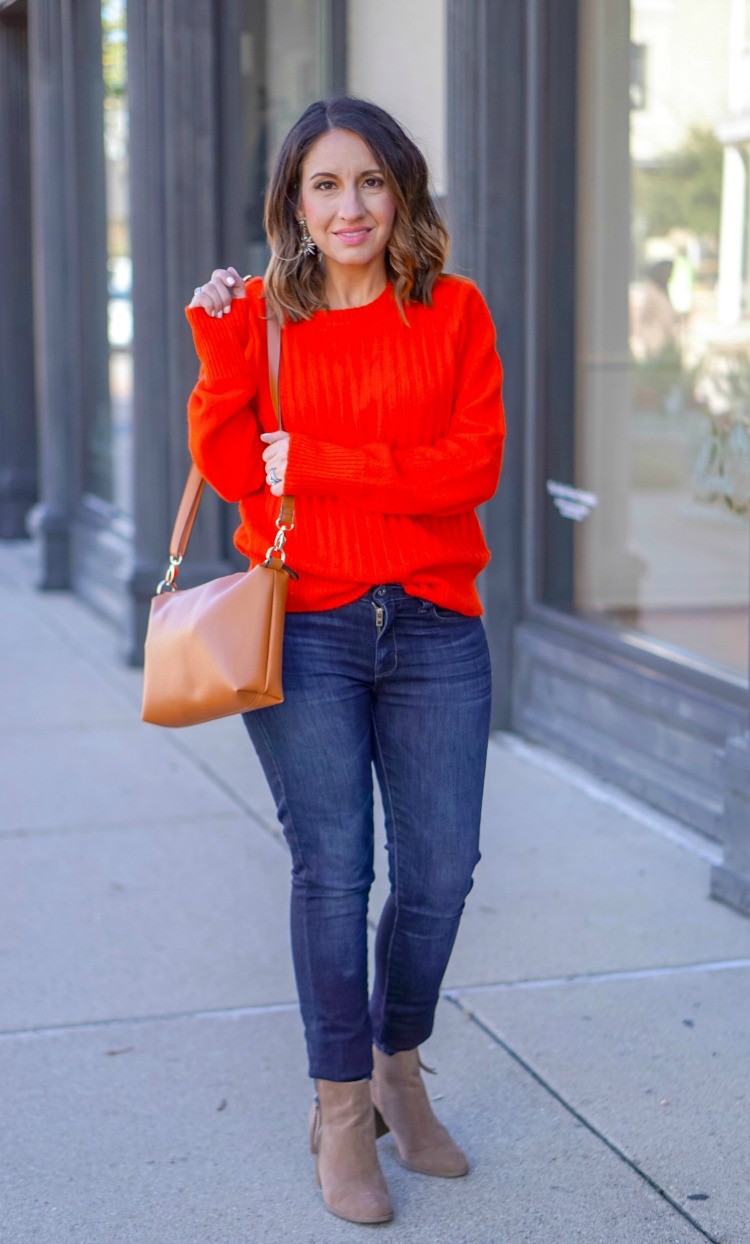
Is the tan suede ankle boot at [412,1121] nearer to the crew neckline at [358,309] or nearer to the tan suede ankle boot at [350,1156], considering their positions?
the tan suede ankle boot at [350,1156]

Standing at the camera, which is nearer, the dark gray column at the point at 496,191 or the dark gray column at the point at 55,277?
the dark gray column at the point at 496,191

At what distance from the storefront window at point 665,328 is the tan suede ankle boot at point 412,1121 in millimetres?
2160

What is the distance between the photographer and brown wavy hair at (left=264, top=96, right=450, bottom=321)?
2695 mm

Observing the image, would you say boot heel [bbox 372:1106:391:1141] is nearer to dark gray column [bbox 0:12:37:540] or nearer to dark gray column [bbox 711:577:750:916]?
dark gray column [bbox 711:577:750:916]

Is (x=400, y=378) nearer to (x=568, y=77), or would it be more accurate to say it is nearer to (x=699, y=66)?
(x=699, y=66)

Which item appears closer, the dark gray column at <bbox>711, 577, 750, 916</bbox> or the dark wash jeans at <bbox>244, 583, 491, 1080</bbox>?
the dark wash jeans at <bbox>244, 583, 491, 1080</bbox>

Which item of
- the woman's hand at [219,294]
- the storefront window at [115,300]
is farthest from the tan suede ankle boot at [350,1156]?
the storefront window at [115,300]

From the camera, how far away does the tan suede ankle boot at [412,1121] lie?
9.68 feet

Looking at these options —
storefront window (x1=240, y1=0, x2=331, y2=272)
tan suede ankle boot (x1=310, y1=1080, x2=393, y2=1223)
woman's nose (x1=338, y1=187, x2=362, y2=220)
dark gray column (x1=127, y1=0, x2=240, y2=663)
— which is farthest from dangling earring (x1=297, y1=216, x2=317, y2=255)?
storefront window (x1=240, y1=0, x2=331, y2=272)

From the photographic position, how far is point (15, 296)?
1143 cm

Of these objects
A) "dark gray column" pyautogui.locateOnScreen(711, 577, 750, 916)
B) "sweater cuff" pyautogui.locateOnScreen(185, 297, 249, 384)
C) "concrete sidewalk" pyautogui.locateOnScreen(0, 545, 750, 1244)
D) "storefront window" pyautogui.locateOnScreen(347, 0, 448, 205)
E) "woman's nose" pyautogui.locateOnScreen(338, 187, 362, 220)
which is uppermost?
"storefront window" pyautogui.locateOnScreen(347, 0, 448, 205)

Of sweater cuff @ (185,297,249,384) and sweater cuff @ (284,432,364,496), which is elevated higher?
sweater cuff @ (185,297,249,384)

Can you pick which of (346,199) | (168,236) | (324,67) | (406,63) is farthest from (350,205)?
(324,67)

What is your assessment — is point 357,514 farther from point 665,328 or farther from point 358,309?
point 665,328
